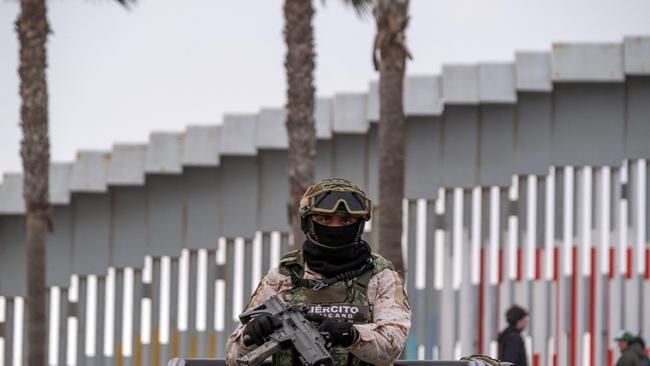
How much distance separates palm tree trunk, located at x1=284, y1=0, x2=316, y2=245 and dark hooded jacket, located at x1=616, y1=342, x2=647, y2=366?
15.1ft

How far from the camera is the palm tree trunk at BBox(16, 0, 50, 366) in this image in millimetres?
21922

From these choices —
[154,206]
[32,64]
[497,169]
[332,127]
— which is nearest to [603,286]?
[497,169]

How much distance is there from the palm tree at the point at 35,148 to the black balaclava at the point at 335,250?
1481 cm

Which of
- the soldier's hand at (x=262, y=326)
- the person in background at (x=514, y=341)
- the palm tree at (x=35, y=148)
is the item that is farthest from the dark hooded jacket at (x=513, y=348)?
the soldier's hand at (x=262, y=326)

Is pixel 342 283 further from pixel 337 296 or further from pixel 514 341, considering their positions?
pixel 514 341

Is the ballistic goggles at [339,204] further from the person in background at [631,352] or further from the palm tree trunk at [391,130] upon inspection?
the palm tree trunk at [391,130]

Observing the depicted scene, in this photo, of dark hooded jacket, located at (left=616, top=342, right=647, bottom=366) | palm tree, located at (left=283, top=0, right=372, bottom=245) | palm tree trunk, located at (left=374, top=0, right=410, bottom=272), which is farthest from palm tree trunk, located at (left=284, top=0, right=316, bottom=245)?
dark hooded jacket, located at (left=616, top=342, right=647, bottom=366)

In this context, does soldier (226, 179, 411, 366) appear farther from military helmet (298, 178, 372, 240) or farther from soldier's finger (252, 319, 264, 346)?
soldier's finger (252, 319, 264, 346)

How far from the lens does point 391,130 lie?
66.4 ft

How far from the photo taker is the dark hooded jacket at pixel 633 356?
1797 cm

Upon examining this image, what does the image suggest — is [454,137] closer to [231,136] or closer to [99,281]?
[231,136]

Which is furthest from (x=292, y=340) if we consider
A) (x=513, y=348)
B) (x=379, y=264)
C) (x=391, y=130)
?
(x=391, y=130)

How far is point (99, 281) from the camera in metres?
26.3

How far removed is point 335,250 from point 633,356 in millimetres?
11349
